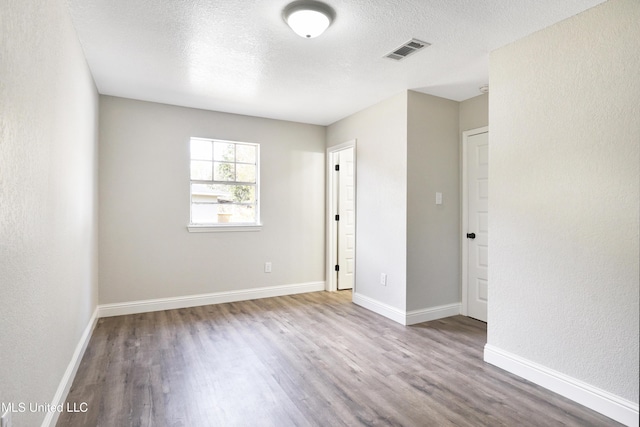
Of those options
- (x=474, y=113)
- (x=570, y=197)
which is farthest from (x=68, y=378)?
(x=474, y=113)

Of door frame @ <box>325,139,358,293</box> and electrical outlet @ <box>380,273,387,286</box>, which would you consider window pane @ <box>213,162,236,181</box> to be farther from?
electrical outlet @ <box>380,273,387,286</box>

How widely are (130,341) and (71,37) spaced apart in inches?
97.6

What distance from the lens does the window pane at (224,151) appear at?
4504mm

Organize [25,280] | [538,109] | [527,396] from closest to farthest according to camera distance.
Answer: [25,280] → [527,396] → [538,109]

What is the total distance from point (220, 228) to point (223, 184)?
0.58 metres

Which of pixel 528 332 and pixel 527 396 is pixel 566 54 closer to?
pixel 528 332

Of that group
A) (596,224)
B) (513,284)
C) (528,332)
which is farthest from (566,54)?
(528,332)

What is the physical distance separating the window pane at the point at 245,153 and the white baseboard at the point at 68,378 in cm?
250

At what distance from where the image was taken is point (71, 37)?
2.36 metres

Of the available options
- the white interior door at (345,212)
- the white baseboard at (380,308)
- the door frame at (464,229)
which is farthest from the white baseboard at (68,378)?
the door frame at (464,229)

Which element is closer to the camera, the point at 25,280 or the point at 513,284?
the point at 25,280

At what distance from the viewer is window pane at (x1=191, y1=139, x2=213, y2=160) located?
14.3 feet

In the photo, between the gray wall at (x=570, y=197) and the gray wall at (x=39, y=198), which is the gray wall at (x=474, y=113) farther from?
the gray wall at (x=39, y=198)

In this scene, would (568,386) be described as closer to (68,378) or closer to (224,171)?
(68,378)
